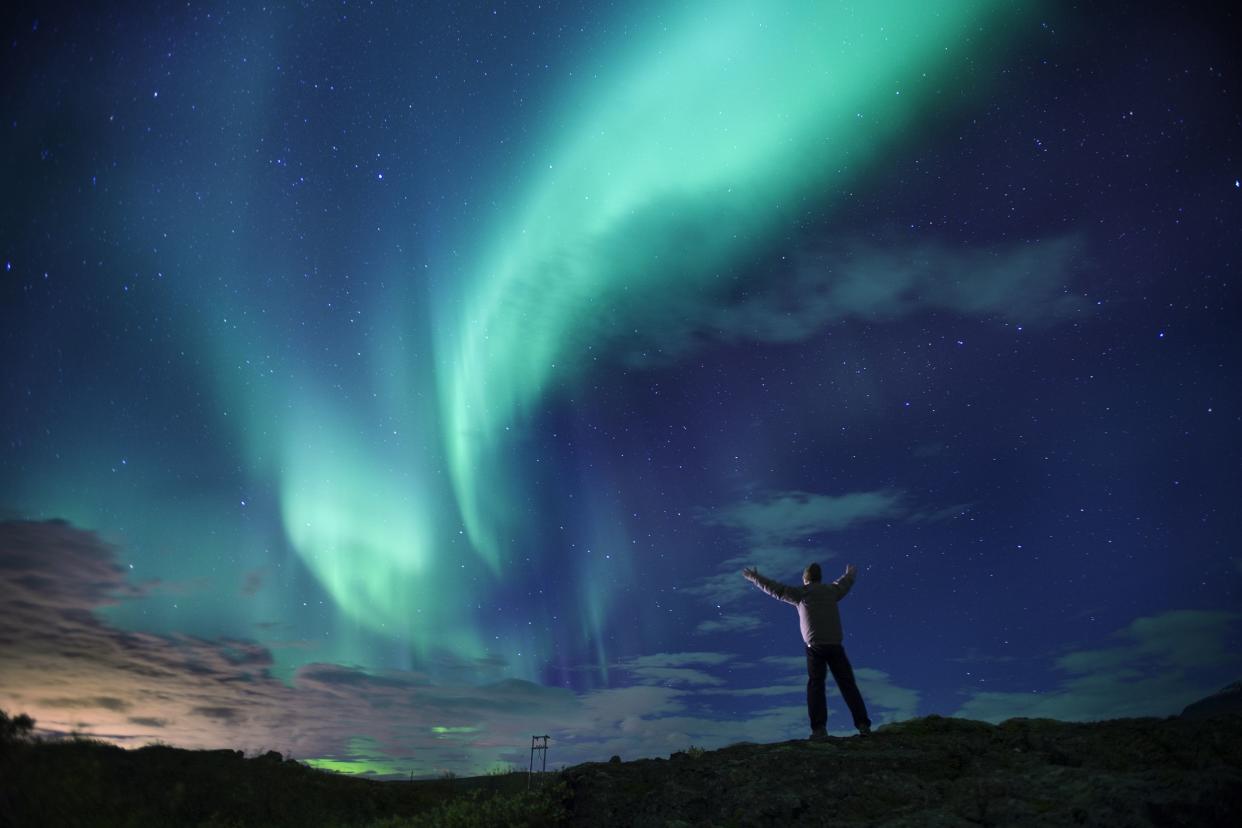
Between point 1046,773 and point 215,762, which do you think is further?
point 215,762

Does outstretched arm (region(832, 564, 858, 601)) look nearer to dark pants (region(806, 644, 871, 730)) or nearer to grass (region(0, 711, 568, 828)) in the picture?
dark pants (region(806, 644, 871, 730))

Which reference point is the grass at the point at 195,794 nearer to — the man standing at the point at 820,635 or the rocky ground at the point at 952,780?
the rocky ground at the point at 952,780

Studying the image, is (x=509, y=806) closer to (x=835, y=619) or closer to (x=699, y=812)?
(x=699, y=812)

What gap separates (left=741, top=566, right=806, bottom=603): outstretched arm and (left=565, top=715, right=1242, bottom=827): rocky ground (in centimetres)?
275

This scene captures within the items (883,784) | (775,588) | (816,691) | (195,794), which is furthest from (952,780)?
(195,794)

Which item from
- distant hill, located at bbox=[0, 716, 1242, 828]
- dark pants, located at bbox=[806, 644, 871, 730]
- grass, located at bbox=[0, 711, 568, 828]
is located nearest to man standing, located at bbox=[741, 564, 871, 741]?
dark pants, located at bbox=[806, 644, 871, 730]

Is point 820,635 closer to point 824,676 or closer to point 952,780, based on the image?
point 824,676

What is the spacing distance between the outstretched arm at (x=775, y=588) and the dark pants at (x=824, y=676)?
0.87 m

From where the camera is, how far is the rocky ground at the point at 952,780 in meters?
5.57

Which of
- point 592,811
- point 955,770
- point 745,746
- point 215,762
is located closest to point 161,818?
point 215,762

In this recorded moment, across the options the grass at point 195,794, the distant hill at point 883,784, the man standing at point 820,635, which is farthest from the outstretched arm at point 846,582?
the grass at point 195,794

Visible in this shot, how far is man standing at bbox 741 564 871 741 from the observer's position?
10727mm

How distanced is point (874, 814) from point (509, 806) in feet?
14.0

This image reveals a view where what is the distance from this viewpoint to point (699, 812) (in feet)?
24.0
